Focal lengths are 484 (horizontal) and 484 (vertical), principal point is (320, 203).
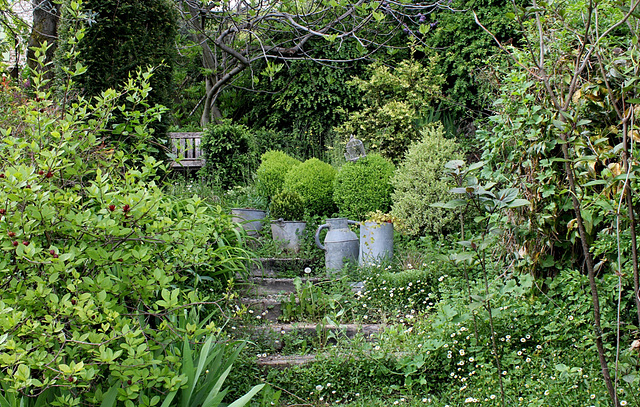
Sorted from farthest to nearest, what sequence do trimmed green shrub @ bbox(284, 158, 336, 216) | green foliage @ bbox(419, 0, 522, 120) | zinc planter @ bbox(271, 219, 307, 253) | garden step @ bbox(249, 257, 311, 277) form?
green foliage @ bbox(419, 0, 522, 120), trimmed green shrub @ bbox(284, 158, 336, 216), zinc planter @ bbox(271, 219, 307, 253), garden step @ bbox(249, 257, 311, 277)

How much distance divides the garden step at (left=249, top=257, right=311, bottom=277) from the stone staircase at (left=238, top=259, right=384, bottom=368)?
0.32 meters

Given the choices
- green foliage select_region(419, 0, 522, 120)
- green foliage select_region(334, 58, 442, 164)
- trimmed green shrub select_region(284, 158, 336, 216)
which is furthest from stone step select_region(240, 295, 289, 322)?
green foliage select_region(419, 0, 522, 120)

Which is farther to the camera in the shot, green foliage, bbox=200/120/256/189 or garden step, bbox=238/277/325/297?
green foliage, bbox=200/120/256/189

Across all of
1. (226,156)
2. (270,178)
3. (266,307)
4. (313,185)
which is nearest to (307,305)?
(266,307)

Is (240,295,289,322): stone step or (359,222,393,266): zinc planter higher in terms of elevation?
(359,222,393,266): zinc planter

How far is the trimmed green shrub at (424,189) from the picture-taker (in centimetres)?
542

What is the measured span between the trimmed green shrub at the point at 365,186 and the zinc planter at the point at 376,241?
1002mm

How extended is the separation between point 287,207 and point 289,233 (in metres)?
→ 0.32

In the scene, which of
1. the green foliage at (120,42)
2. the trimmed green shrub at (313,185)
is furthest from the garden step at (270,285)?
the trimmed green shrub at (313,185)

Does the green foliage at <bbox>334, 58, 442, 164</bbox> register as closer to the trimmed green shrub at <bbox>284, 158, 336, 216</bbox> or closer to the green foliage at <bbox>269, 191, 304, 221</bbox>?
the trimmed green shrub at <bbox>284, 158, 336, 216</bbox>

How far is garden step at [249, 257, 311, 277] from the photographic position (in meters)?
5.21

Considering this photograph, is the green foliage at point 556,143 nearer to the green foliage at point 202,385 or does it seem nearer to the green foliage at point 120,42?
the green foliage at point 202,385

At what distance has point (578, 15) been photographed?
11.1 ft

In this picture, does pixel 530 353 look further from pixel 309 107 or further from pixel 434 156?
pixel 309 107
